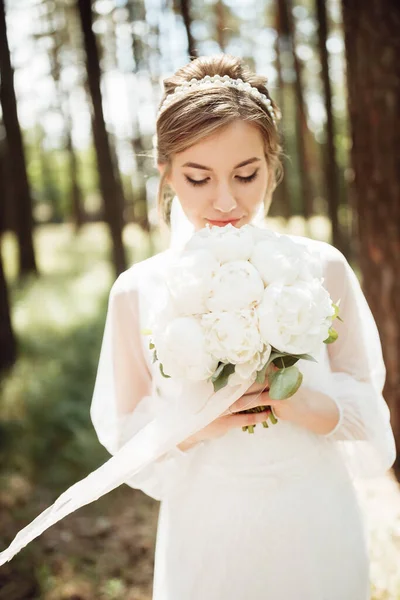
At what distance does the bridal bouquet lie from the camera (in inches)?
58.1

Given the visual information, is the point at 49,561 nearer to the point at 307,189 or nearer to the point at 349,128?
the point at 349,128

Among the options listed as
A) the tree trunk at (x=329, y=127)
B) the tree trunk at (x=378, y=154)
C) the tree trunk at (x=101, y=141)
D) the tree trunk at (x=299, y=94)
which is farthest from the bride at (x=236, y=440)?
the tree trunk at (x=299, y=94)

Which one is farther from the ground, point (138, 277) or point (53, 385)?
point (138, 277)

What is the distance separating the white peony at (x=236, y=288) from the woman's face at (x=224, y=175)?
0.46m

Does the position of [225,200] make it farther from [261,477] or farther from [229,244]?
[261,477]

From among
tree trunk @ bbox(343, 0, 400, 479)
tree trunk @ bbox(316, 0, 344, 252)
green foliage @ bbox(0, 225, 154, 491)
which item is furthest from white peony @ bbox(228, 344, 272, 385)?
tree trunk @ bbox(316, 0, 344, 252)

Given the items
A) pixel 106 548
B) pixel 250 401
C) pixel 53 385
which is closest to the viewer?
pixel 250 401

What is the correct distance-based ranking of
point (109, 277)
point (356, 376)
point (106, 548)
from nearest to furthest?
point (356, 376) < point (106, 548) < point (109, 277)

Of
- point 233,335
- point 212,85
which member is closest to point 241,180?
point 212,85

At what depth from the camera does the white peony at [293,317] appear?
4.80 ft

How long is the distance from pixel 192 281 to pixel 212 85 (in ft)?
2.88

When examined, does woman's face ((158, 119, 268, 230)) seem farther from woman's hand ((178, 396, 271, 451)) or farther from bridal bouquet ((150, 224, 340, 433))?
woman's hand ((178, 396, 271, 451))

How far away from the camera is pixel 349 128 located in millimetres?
4215

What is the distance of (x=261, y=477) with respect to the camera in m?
1.95
